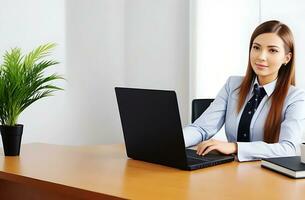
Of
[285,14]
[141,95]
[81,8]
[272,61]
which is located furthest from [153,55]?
[141,95]

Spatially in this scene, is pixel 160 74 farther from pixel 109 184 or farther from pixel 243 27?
pixel 109 184

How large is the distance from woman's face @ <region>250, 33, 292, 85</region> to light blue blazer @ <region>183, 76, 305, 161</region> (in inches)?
3.8

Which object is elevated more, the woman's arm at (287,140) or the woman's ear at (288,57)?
the woman's ear at (288,57)

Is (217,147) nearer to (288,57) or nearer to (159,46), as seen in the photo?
(288,57)

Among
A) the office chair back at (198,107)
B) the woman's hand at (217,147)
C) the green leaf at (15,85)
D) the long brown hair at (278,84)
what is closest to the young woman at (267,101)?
the long brown hair at (278,84)

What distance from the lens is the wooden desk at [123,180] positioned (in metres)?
1.29

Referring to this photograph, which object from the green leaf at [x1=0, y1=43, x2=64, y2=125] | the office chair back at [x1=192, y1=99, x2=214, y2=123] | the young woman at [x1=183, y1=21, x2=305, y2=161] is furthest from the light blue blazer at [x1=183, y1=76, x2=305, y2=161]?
the green leaf at [x1=0, y1=43, x2=64, y2=125]

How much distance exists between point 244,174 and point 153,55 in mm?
2527

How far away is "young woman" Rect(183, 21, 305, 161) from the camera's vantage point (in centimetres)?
205

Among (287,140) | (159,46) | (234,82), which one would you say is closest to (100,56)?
(159,46)

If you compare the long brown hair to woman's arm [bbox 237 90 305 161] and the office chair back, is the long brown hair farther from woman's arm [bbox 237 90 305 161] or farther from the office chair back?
the office chair back

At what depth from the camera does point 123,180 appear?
1.44m

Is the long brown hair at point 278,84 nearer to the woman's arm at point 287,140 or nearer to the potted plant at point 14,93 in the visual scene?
the woman's arm at point 287,140

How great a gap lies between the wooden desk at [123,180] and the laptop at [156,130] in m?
0.04
